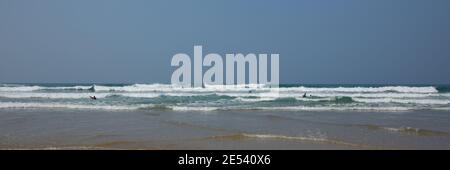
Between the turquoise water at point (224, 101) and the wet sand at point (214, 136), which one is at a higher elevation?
the turquoise water at point (224, 101)

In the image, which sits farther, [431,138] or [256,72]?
[256,72]

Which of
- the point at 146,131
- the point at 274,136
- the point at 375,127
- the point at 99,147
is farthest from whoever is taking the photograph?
the point at 375,127

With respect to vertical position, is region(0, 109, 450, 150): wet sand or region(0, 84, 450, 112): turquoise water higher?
region(0, 84, 450, 112): turquoise water

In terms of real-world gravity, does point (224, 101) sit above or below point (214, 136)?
above

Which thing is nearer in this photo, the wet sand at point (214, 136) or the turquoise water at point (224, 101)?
the wet sand at point (214, 136)

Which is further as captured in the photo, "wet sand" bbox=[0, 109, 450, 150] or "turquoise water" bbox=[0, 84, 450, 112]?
"turquoise water" bbox=[0, 84, 450, 112]

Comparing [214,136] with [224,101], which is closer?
[214,136]

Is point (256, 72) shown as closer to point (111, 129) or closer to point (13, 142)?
point (111, 129)

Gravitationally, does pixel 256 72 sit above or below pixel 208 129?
above
